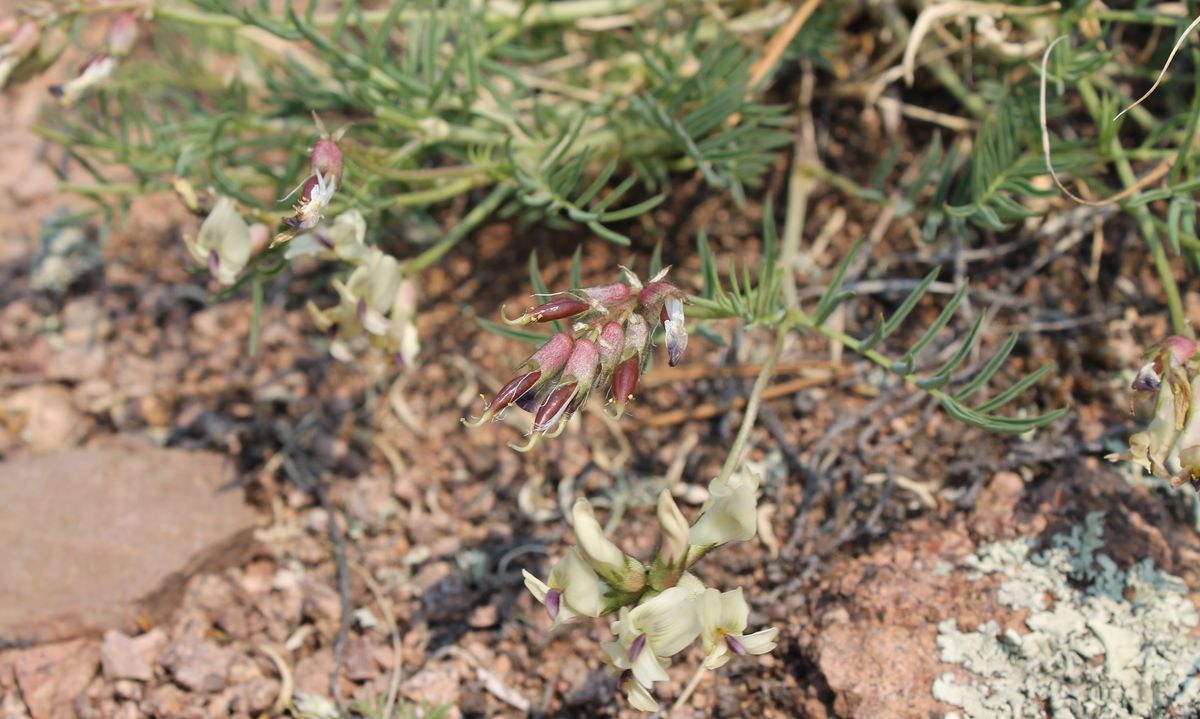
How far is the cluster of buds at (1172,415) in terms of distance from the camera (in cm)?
147

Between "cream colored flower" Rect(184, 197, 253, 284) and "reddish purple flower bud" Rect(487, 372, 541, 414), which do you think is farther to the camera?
"cream colored flower" Rect(184, 197, 253, 284)

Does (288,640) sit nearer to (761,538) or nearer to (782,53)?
(761,538)

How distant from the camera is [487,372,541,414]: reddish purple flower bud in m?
→ 1.41

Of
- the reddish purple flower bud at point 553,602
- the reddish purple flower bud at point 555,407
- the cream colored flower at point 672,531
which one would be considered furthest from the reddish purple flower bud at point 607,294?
the reddish purple flower bud at point 553,602

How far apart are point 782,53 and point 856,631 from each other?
1.28 meters

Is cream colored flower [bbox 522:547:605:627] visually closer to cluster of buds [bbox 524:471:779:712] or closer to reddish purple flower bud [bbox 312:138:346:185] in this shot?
cluster of buds [bbox 524:471:779:712]

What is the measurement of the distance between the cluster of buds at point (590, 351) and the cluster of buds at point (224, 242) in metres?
0.61

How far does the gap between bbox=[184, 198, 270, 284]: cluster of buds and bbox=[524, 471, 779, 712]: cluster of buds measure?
30.6 inches

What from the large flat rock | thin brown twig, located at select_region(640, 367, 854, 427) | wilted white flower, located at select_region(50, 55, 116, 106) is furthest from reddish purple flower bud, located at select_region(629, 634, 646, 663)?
wilted white flower, located at select_region(50, 55, 116, 106)

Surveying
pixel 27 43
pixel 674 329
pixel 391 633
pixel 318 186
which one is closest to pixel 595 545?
pixel 674 329

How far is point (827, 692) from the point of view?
175 centimetres

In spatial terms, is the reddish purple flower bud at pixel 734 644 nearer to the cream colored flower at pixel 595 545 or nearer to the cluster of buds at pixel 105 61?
the cream colored flower at pixel 595 545

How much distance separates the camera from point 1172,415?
1.50 meters

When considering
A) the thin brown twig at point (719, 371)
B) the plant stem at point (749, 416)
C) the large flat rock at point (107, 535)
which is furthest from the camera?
the thin brown twig at point (719, 371)
